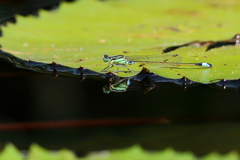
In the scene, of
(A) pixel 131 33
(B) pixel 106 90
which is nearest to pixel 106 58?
(B) pixel 106 90

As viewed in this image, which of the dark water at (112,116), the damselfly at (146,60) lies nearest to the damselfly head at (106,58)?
the damselfly at (146,60)

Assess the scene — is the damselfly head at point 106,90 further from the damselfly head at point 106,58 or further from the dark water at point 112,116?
the damselfly head at point 106,58

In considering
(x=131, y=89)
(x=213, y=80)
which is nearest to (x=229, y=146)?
(x=213, y=80)

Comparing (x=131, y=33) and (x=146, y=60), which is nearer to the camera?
(x=146, y=60)

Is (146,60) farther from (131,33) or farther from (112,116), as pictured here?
(131,33)

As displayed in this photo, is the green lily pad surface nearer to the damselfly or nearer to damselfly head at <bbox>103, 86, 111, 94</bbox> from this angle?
the damselfly

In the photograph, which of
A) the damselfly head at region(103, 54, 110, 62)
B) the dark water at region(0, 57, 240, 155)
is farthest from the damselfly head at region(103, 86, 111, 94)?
the damselfly head at region(103, 54, 110, 62)

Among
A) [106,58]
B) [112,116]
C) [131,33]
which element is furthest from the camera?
[131,33]
